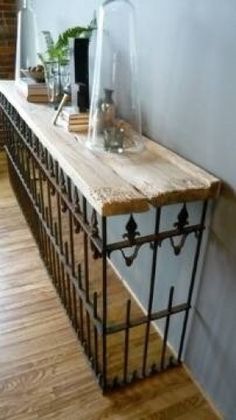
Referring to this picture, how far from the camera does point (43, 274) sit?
1.95 m

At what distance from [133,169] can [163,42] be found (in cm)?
44

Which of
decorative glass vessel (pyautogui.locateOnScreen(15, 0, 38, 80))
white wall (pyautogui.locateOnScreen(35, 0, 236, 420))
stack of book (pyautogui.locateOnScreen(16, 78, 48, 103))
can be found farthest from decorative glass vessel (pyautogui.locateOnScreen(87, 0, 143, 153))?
decorative glass vessel (pyautogui.locateOnScreen(15, 0, 38, 80))

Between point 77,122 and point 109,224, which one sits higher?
point 77,122

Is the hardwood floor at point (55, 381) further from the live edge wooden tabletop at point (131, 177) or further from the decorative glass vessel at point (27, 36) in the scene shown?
the decorative glass vessel at point (27, 36)

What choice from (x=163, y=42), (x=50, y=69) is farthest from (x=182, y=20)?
(x=50, y=69)

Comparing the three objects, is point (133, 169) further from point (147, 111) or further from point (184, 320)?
point (184, 320)

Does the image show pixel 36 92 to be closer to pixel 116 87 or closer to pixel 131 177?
pixel 116 87

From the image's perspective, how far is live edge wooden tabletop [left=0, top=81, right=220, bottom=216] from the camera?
961mm

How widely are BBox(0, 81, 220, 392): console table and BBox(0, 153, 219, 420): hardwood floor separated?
0.05m

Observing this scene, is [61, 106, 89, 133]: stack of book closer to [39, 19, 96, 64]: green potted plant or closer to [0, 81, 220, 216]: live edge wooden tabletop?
[0, 81, 220, 216]: live edge wooden tabletop

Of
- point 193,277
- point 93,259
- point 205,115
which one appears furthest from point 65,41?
point 193,277

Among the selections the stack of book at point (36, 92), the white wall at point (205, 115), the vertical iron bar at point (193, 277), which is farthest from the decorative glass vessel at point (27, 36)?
the vertical iron bar at point (193, 277)

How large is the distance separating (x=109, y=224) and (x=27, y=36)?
1633 mm

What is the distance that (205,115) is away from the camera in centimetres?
107
